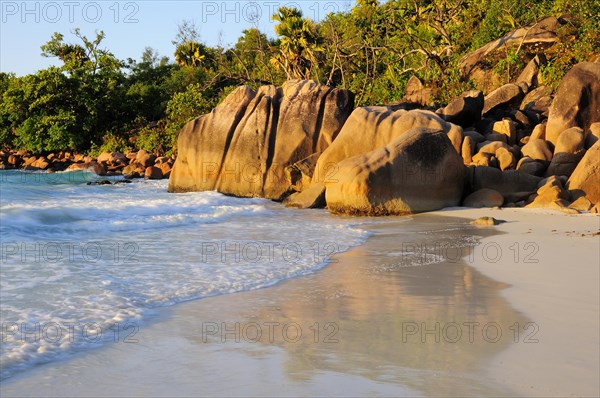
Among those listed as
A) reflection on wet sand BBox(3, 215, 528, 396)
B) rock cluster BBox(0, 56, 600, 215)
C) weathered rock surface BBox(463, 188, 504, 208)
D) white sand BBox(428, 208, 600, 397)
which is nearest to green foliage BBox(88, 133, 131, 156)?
rock cluster BBox(0, 56, 600, 215)

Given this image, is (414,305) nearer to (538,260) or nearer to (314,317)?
(314,317)

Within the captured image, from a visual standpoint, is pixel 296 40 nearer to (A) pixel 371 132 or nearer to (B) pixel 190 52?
(B) pixel 190 52

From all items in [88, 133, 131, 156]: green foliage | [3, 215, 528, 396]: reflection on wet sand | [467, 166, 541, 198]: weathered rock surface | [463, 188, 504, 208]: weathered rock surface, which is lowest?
[3, 215, 528, 396]: reflection on wet sand

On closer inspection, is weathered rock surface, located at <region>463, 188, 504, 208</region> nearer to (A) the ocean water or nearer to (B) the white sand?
(B) the white sand

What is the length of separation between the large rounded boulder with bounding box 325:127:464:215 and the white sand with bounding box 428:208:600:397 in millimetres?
2629

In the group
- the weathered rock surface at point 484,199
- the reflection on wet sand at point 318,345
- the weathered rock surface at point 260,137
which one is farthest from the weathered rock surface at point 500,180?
the reflection on wet sand at point 318,345

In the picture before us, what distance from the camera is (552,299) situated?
5949 millimetres

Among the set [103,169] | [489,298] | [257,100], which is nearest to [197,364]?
[489,298]

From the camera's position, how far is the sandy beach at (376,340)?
3900 mm

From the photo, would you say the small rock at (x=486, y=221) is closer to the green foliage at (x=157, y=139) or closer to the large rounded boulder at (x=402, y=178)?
the large rounded boulder at (x=402, y=178)

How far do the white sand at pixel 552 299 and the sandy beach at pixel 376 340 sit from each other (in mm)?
17

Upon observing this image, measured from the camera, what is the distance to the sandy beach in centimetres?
390

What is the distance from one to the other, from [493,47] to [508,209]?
14.9m

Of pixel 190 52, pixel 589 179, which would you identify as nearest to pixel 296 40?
pixel 190 52
